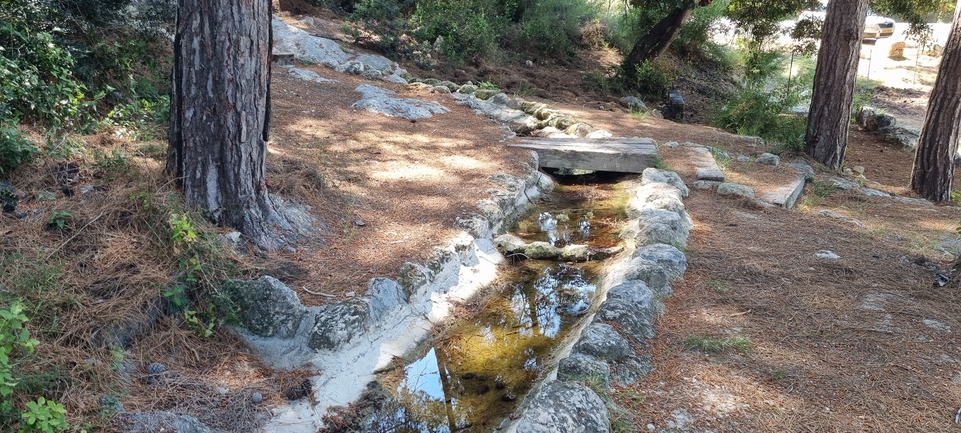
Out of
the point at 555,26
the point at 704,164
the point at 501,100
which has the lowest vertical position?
the point at 704,164

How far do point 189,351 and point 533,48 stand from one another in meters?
13.7

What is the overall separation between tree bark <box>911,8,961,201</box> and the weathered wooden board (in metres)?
3.71

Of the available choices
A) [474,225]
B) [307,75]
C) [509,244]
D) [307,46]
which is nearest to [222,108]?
[474,225]

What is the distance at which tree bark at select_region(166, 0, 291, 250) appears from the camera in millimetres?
3701

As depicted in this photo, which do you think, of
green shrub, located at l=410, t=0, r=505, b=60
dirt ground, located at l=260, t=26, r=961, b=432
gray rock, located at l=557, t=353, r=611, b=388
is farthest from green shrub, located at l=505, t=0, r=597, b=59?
gray rock, located at l=557, t=353, r=611, b=388

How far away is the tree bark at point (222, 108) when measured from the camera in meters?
3.70

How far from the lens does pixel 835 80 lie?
8.47 m

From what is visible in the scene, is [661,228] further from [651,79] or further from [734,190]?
[651,79]

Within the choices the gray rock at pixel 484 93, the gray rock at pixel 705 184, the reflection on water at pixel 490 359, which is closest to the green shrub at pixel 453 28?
the gray rock at pixel 484 93

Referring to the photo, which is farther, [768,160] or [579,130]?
[579,130]

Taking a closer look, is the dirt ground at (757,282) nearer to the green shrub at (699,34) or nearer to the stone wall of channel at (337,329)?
the stone wall of channel at (337,329)

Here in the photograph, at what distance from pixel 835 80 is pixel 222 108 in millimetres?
7993

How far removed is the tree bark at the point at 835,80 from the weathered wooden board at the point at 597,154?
2876mm

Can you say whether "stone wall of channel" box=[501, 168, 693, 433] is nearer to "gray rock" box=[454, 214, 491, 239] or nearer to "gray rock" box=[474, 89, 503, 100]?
"gray rock" box=[454, 214, 491, 239]
